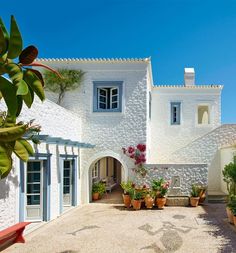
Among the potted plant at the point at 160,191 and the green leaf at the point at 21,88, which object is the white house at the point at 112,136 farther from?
the green leaf at the point at 21,88

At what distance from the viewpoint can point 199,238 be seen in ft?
26.0

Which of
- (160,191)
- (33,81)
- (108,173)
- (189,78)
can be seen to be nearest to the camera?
(33,81)

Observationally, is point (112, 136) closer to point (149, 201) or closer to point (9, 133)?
point (149, 201)

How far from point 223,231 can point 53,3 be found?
10528 mm

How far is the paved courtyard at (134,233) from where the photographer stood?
716 cm

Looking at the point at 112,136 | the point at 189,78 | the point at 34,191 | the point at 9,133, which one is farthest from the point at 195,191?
the point at 9,133

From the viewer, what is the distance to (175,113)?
1891cm

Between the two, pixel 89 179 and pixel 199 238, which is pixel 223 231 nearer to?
pixel 199 238

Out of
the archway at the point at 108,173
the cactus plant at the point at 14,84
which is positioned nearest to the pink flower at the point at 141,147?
the archway at the point at 108,173

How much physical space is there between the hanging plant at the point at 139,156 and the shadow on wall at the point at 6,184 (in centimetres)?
680

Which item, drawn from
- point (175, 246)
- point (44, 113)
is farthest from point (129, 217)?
point (44, 113)

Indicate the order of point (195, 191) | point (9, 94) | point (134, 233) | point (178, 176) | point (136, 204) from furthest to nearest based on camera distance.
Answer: point (178, 176) < point (195, 191) < point (136, 204) < point (134, 233) < point (9, 94)

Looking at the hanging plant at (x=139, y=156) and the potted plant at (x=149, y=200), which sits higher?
the hanging plant at (x=139, y=156)

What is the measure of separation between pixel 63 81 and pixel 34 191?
21.9ft
